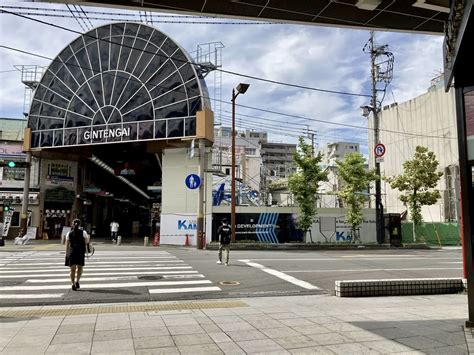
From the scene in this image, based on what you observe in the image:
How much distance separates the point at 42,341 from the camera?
19.3 feet

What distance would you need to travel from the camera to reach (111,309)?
8.34 m

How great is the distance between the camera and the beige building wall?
3884cm

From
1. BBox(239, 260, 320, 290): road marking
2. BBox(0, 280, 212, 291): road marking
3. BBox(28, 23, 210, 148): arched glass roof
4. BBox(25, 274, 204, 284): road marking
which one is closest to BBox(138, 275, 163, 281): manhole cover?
BBox(25, 274, 204, 284): road marking

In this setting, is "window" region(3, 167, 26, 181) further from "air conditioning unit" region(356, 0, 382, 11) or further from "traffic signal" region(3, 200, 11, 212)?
"air conditioning unit" region(356, 0, 382, 11)

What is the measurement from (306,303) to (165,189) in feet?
69.6

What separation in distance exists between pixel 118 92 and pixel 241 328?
25.6 meters

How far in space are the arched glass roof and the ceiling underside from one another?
1988 centimetres

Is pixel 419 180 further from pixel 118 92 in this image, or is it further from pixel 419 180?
pixel 118 92

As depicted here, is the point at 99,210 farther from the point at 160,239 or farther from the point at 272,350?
the point at 272,350

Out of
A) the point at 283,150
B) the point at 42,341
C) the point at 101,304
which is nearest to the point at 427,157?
the point at 101,304

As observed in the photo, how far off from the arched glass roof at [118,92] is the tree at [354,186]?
1121 cm

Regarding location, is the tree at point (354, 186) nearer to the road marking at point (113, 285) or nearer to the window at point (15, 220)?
the road marking at point (113, 285)

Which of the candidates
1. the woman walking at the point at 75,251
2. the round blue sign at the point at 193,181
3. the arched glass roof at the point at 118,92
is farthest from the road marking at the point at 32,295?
the arched glass roof at the point at 118,92

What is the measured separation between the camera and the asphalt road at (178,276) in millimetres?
10242
